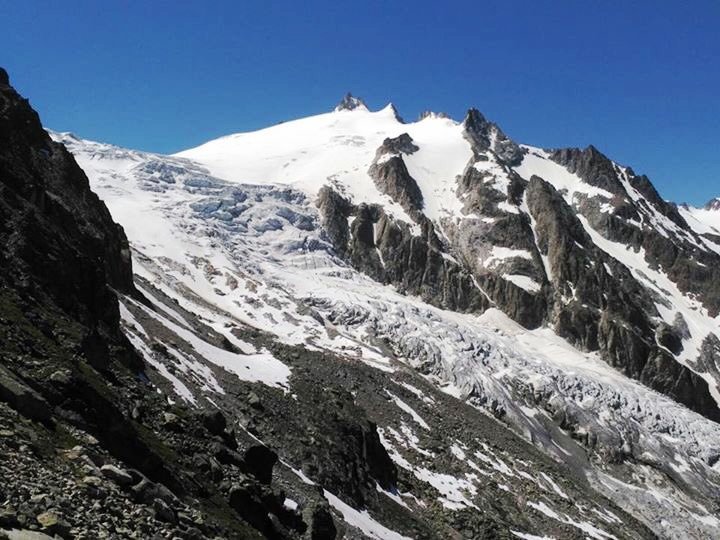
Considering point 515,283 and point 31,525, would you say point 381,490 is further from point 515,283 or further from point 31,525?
point 515,283

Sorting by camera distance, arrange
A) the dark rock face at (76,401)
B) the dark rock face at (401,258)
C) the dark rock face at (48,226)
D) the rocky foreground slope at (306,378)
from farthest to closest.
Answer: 1. the dark rock face at (401,258)
2. the dark rock face at (48,226)
3. the rocky foreground slope at (306,378)
4. the dark rock face at (76,401)

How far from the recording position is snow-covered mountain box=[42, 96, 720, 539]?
2426 inches

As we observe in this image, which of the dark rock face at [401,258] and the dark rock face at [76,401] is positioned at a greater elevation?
the dark rock face at [401,258]

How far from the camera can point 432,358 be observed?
426ft

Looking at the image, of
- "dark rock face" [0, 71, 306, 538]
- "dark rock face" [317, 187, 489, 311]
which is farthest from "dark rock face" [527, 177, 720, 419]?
"dark rock face" [0, 71, 306, 538]

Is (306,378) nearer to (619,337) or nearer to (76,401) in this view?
(76,401)

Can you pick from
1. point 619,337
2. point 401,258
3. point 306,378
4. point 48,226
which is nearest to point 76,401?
point 48,226

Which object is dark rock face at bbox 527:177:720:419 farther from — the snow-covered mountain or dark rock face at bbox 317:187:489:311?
dark rock face at bbox 317:187:489:311

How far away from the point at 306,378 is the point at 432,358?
6376cm

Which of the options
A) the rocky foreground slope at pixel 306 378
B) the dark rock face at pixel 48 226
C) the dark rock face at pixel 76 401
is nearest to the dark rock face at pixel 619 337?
the rocky foreground slope at pixel 306 378

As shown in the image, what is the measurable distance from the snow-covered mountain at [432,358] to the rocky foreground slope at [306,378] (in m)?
0.55

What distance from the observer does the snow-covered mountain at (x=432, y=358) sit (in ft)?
Answer: 202

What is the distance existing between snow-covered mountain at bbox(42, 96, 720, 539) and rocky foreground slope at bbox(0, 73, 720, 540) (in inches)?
21.5

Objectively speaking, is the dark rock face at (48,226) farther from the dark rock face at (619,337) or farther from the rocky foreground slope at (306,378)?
the dark rock face at (619,337)
